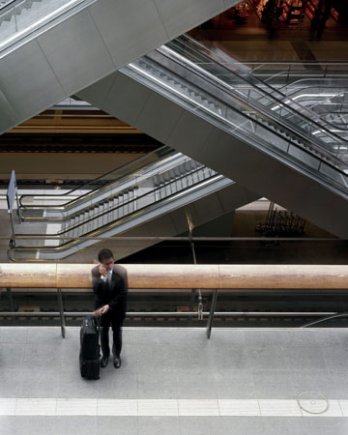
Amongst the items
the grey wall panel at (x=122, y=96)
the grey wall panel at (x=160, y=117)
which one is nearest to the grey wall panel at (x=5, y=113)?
the grey wall panel at (x=122, y=96)

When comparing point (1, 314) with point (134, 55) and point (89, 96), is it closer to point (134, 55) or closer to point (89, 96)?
point (134, 55)

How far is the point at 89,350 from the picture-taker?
5945 millimetres

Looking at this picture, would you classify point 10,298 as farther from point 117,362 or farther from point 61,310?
point 117,362

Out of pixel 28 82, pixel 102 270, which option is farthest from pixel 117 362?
pixel 28 82

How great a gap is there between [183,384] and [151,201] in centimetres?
803

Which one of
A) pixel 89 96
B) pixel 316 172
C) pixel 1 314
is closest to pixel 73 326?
pixel 1 314

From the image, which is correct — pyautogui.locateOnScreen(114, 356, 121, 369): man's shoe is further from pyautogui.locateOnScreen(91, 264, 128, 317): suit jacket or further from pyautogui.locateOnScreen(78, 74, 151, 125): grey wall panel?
pyautogui.locateOnScreen(78, 74, 151, 125): grey wall panel

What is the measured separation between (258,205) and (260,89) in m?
5.17

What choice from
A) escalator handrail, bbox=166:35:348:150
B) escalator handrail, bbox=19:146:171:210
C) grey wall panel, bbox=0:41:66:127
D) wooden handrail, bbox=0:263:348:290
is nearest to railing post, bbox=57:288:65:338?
wooden handrail, bbox=0:263:348:290

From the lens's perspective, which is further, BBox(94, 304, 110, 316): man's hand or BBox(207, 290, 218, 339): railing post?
BBox(207, 290, 218, 339): railing post

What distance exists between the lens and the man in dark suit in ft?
19.6

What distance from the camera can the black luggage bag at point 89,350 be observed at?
19.5 ft

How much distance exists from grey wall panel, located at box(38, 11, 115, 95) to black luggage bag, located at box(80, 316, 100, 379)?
149 inches

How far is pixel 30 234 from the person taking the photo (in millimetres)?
14297
